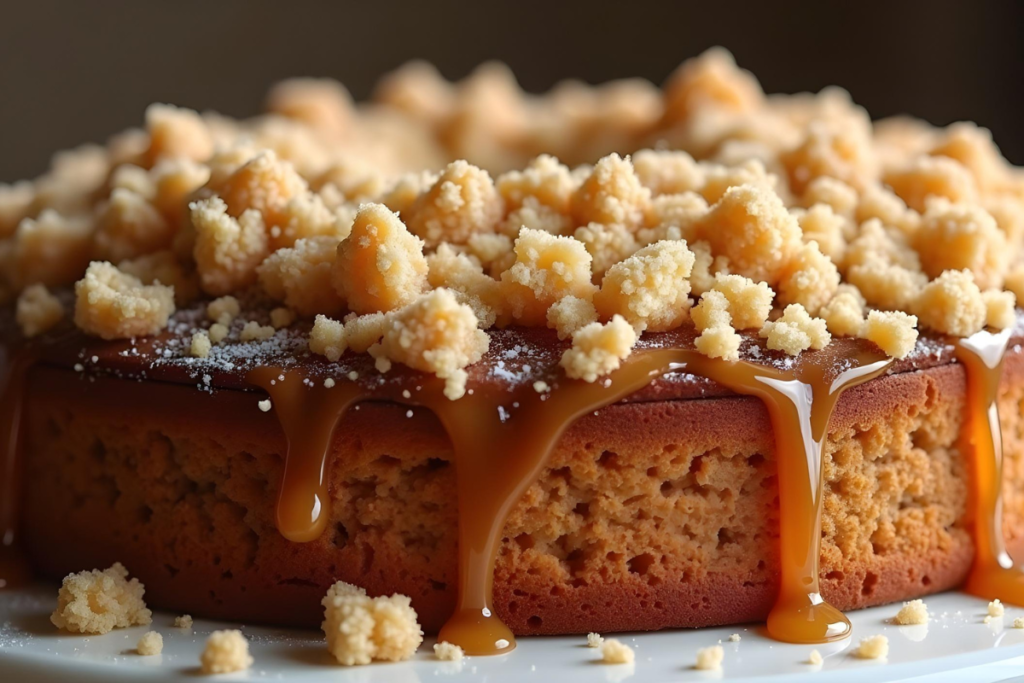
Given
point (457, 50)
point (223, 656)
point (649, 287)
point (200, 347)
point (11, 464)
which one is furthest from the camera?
point (457, 50)

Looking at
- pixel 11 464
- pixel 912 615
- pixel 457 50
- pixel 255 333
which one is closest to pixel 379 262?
pixel 255 333

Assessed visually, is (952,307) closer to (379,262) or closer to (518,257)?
(518,257)

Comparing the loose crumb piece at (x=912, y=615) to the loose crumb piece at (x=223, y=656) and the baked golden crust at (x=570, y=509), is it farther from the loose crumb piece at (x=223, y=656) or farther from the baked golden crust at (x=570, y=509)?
the loose crumb piece at (x=223, y=656)

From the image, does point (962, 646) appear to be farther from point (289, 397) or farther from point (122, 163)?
point (122, 163)

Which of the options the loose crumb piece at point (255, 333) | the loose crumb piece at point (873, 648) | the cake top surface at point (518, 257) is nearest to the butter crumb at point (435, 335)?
the cake top surface at point (518, 257)

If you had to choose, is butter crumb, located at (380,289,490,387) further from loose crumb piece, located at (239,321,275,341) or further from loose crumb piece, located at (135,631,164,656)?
loose crumb piece, located at (135,631,164,656)
